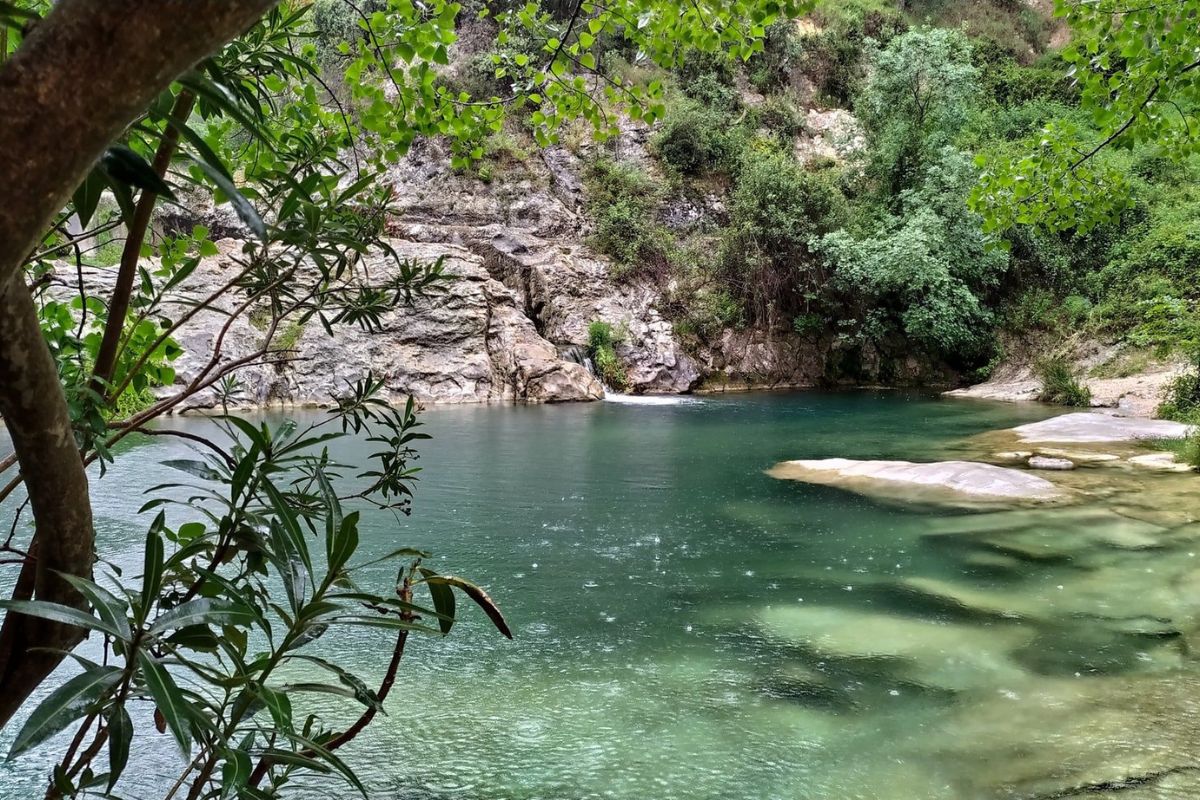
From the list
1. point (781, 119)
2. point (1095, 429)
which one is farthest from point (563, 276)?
point (1095, 429)

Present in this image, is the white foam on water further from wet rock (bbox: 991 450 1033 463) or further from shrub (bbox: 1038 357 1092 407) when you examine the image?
wet rock (bbox: 991 450 1033 463)

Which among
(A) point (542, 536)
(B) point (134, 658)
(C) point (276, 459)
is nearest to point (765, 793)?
(C) point (276, 459)

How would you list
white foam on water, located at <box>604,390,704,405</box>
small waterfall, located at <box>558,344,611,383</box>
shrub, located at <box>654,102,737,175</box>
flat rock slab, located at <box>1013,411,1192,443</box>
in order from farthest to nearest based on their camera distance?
shrub, located at <box>654,102,737,175</box> → small waterfall, located at <box>558,344,611,383</box> → white foam on water, located at <box>604,390,704,405</box> → flat rock slab, located at <box>1013,411,1192,443</box>

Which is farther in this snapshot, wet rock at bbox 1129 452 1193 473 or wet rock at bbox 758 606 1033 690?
wet rock at bbox 1129 452 1193 473

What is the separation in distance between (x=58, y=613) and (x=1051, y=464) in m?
9.13

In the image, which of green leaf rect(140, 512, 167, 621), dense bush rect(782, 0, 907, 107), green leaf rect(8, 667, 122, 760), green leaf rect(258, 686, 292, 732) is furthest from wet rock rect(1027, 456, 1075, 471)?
dense bush rect(782, 0, 907, 107)

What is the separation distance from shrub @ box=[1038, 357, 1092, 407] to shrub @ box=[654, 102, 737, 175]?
1025 cm

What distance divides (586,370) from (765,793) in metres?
14.8

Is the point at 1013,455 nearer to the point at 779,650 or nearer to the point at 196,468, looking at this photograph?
the point at 779,650

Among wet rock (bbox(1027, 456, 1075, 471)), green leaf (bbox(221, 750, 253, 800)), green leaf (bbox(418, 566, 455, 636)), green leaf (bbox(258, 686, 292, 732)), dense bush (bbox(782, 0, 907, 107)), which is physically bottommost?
wet rock (bbox(1027, 456, 1075, 471))

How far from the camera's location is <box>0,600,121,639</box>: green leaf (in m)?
0.79

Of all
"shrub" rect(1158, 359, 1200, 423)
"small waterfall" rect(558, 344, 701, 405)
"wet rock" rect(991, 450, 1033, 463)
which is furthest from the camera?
"small waterfall" rect(558, 344, 701, 405)

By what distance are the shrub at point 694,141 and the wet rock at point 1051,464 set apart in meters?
15.3

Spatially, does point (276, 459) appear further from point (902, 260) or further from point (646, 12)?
point (902, 260)
